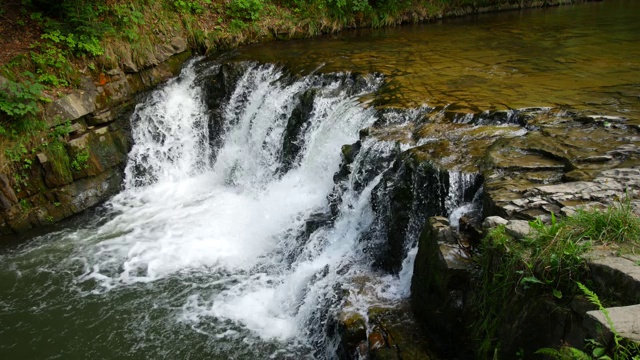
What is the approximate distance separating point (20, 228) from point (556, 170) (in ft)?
25.1

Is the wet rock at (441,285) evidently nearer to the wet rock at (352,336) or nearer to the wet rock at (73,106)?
the wet rock at (352,336)

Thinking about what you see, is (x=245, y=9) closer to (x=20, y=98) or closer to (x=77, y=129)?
(x=77, y=129)

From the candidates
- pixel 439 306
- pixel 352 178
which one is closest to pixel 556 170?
pixel 439 306

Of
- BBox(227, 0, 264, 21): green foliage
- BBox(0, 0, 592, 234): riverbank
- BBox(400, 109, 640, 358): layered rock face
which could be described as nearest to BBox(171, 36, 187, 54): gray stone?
BBox(0, 0, 592, 234): riverbank

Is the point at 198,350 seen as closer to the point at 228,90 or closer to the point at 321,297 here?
the point at 321,297

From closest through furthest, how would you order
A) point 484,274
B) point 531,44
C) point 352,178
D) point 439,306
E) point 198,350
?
1. point 484,274
2. point 439,306
3. point 198,350
4. point 352,178
5. point 531,44

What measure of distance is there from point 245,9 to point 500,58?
20.3 feet

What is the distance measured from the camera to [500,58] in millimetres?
8711

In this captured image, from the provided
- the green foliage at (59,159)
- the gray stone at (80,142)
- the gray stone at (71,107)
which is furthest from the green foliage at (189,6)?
the green foliage at (59,159)

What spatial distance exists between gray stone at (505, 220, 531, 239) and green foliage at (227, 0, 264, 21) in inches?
378

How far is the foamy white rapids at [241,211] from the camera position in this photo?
18.4 ft

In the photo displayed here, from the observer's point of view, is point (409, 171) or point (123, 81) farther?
point (123, 81)

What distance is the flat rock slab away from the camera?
2205mm

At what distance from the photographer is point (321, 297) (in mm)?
5223
